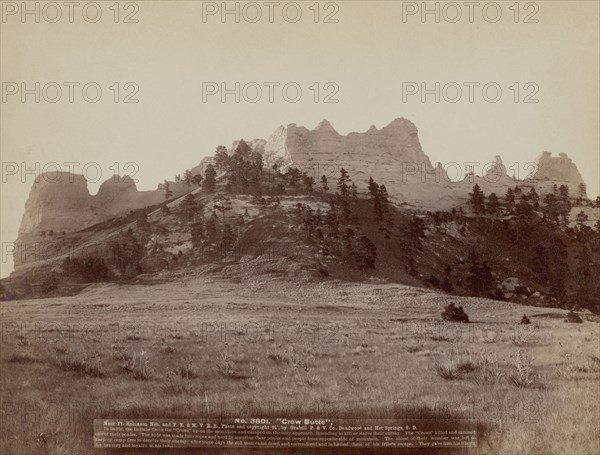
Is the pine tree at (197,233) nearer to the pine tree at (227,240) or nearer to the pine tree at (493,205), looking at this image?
the pine tree at (227,240)

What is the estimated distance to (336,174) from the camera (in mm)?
66812

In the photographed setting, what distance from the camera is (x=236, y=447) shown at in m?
9.77

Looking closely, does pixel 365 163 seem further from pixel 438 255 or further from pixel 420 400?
pixel 420 400

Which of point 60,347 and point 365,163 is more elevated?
point 365,163

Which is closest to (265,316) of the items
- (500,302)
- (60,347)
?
(60,347)

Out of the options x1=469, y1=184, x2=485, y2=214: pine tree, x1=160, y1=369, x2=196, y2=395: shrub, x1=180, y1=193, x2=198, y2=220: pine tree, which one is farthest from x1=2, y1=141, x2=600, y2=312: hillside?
x1=160, y1=369, x2=196, y2=395: shrub

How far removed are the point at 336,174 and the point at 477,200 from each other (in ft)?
105

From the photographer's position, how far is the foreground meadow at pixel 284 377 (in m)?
9.73

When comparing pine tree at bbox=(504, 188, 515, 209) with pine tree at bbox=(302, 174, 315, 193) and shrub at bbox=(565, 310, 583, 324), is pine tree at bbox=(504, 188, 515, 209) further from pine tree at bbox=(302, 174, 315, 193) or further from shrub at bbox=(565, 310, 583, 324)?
pine tree at bbox=(302, 174, 315, 193)

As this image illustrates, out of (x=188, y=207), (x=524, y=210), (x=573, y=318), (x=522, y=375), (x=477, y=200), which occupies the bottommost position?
(x=573, y=318)

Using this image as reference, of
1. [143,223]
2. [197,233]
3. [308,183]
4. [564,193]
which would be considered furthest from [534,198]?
[143,223]

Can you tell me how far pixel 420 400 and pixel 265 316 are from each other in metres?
10.2

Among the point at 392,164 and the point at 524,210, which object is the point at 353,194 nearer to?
the point at 524,210

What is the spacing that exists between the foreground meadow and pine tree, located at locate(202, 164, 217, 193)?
110ft
